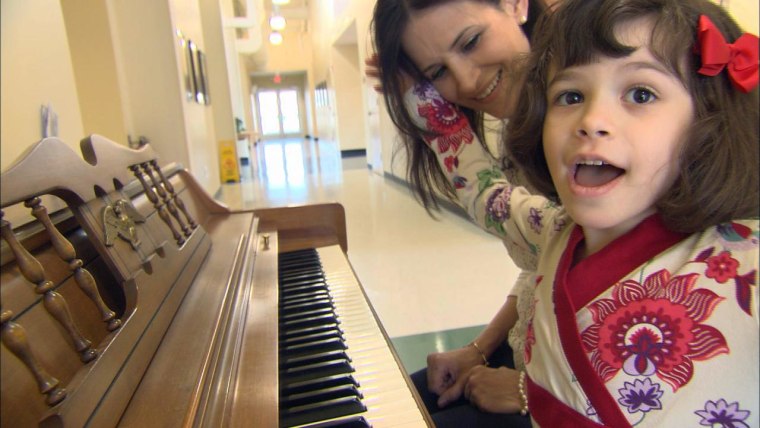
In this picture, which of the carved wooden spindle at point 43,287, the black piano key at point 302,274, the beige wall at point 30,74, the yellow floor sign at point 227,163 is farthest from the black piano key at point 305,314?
the yellow floor sign at point 227,163

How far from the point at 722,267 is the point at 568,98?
322mm

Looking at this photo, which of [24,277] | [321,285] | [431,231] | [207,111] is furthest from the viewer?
[207,111]

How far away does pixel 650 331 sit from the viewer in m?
0.66

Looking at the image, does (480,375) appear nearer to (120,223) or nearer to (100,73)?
(120,223)

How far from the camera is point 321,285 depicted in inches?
53.7

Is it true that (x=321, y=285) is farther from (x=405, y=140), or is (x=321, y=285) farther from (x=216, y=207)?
(x=216, y=207)

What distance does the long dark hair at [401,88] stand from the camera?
45.6 inches

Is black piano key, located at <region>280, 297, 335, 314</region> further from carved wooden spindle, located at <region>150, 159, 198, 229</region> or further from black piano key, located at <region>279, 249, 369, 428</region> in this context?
carved wooden spindle, located at <region>150, 159, 198, 229</region>

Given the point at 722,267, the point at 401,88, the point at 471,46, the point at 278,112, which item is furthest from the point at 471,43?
the point at 278,112

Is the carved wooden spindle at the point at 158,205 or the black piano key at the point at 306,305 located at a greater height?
the carved wooden spindle at the point at 158,205

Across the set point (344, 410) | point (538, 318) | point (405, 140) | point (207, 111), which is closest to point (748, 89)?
point (538, 318)

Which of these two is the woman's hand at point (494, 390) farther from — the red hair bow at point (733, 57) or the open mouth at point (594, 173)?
the red hair bow at point (733, 57)

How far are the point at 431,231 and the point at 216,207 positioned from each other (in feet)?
9.54

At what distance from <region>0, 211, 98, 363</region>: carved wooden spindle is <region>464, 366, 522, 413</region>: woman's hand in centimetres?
77
